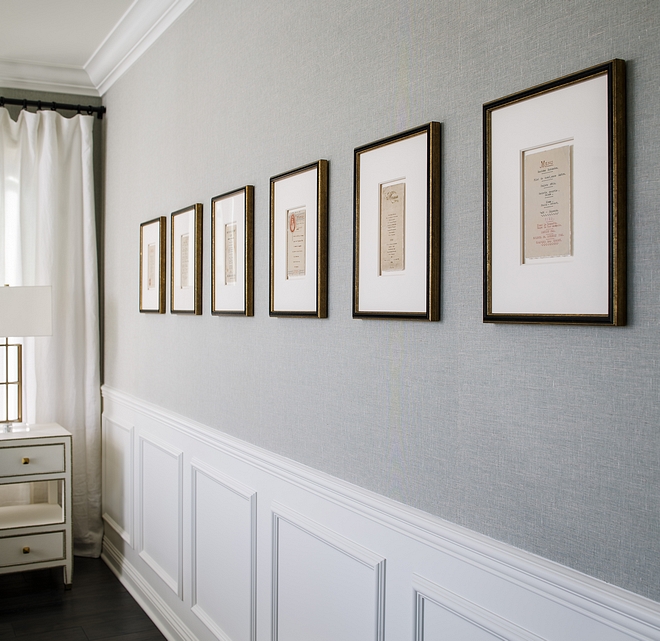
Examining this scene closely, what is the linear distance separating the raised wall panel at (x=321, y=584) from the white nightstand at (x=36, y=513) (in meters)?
1.82

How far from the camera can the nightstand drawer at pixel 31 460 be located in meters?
3.31

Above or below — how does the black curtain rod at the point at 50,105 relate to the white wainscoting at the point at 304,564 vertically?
above

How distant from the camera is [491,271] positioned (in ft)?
4.12

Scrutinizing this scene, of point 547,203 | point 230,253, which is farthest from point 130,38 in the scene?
point 547,203

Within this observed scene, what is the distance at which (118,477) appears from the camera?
3645 mm

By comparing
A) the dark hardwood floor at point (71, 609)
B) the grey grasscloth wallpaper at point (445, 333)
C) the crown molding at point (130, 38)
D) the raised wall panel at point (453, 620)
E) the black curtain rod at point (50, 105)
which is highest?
the crown molding at point (130, 38)

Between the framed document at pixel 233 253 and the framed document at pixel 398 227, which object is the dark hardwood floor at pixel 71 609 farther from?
the framed document at pixel 398 227

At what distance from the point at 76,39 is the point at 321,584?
2.96 m

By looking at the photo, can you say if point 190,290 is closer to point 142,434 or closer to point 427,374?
point 142,434

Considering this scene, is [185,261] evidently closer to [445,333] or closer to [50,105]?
[445,333]

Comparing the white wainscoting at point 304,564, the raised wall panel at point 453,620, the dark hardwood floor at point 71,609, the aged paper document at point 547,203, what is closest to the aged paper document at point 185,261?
the white wainscoting at point 304,564

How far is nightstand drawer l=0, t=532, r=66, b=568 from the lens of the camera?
130 inches

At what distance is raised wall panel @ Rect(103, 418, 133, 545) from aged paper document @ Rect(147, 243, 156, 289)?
78 cm

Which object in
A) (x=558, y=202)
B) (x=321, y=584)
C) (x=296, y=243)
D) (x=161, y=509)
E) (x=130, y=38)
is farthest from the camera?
(x=130, y=38)
